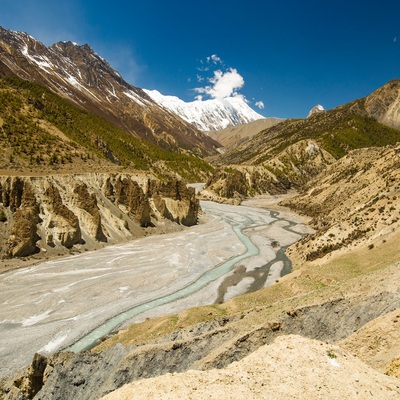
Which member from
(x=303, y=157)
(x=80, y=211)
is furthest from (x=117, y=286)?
(x=303, y=157)

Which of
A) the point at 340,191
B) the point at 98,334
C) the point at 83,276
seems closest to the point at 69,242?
the point at 83,276

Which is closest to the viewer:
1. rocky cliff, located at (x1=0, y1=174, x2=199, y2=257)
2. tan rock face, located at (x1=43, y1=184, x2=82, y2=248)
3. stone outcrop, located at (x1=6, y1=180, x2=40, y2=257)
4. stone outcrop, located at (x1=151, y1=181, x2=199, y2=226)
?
stone outcrop, located at (x1=6, y1=180, x2=40, y2=257)

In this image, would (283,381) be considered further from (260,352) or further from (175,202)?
(175,202)

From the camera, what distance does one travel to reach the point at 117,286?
32.7m

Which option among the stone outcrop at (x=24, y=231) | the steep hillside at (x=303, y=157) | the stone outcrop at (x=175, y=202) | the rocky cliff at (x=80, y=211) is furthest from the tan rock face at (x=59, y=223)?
the steep hillside at (x=303, y=157)

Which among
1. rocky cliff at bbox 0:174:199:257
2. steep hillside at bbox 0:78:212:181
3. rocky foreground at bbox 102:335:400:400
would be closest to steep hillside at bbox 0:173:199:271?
rocky cliff at bbox 0:174:199:257

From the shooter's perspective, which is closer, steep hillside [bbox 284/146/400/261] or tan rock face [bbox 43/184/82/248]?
steep hillside [bbox 284/146/400/261]

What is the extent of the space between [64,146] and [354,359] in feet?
238

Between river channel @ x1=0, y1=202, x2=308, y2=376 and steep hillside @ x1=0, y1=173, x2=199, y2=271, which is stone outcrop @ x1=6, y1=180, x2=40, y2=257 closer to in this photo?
steep hillside @ x1=0, y1=173, x2=199, y2=271

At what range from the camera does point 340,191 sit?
84.9 meters

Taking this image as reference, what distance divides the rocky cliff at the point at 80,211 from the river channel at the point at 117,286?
3.62 m

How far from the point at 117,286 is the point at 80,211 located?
19234mm

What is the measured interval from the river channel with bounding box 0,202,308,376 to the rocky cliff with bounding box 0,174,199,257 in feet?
11.9

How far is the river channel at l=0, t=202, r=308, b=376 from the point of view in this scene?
2436cm
